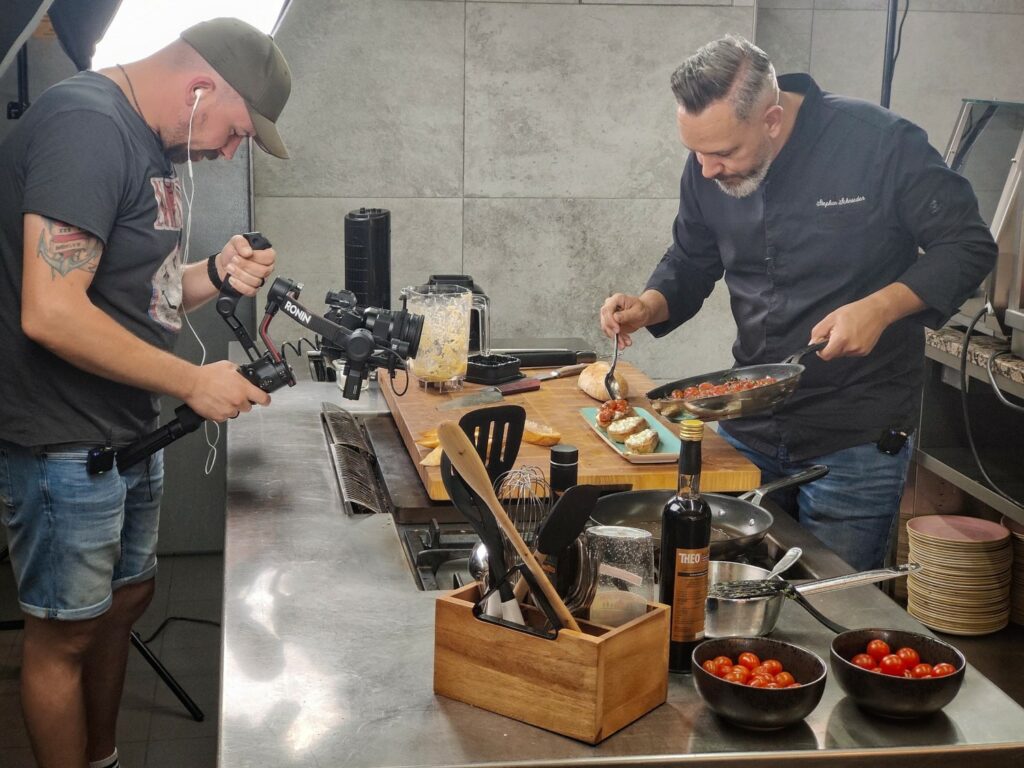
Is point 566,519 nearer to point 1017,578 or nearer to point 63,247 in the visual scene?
point 63,247

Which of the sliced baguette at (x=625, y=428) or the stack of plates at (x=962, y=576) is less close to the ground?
the sliced baguette at (x=625, y=428)

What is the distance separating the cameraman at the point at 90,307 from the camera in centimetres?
196

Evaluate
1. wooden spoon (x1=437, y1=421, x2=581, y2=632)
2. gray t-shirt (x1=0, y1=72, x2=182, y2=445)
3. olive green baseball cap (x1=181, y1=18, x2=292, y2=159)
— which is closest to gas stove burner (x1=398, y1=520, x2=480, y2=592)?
wooden spoon (x1=437, y1=421, x2=581, y2=632)

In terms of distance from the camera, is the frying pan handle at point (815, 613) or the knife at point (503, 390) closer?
the frying pan handle at point (815, 613)

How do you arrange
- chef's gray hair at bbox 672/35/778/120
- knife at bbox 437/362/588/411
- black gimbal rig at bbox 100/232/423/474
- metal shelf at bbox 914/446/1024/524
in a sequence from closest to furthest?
1. black gimbal rig at bbox 100/232/423/474
2. chef's gray hair at bbox 672/35/778/120
3. knife at bbox 437/362/588/411
4. metal shelf at bbox 914/446/1024/524

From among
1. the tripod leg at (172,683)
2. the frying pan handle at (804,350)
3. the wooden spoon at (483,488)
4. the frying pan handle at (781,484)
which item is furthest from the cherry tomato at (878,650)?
the tripod leg at (172,683)

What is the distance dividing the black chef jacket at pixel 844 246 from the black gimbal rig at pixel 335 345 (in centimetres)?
84

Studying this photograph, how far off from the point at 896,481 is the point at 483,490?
1.38 metres

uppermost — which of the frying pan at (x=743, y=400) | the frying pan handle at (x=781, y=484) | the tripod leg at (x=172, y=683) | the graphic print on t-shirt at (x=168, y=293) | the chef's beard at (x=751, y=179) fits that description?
the chef's beard at (x=751, y=179)

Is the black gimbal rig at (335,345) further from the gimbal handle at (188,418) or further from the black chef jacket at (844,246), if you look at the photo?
the black chef jacket at (844,246)

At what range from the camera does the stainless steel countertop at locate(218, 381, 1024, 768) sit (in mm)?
1238

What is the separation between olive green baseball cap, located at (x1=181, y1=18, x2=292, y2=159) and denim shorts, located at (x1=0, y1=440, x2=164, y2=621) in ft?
2.45

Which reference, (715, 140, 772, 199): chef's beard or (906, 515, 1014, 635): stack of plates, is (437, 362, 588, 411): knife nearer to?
(715, 140, 772, 199): chef's beard

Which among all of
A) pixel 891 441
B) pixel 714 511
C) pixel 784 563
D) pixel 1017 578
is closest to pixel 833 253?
pixel 891 441
